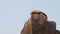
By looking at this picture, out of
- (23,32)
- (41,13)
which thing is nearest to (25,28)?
(23,32)

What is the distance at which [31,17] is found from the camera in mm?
6984

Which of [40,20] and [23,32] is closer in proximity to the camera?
[40,20]

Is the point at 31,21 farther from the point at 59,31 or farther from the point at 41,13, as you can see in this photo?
the point at 59,31

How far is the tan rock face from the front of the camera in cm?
691

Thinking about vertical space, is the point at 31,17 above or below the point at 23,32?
above

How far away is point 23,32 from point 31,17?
0.73 metres

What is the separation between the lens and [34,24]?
6.91 meters

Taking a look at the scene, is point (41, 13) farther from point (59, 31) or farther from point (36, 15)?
point (59, 31)

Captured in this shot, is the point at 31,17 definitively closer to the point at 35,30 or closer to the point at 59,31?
the point at 35,30

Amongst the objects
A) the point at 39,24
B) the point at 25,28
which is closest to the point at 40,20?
the point at 39,24

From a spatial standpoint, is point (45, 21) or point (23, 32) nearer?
point (45, 21)

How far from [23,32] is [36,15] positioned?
2.77ft

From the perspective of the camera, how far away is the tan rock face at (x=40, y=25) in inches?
272

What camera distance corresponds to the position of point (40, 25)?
6922 millimetres
